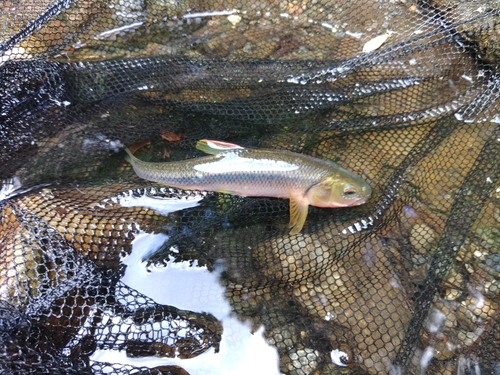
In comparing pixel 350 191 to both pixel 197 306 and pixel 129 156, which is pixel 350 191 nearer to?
pixel 197 306

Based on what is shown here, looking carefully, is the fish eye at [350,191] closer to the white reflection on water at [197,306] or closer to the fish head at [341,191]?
the fish head at [341,191]

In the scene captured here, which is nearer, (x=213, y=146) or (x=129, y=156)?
(x=213, y=146)

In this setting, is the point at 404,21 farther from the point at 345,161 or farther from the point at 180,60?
the point at 180,60

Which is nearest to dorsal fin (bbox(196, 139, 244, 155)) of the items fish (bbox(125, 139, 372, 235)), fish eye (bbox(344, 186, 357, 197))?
fish (bbox(125, 139, 372, 235))

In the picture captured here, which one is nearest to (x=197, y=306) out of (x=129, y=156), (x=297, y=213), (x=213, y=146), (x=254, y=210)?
(x=254, y=210)

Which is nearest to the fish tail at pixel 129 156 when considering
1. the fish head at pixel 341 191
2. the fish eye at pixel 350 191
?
the fish head at pixel 341 191

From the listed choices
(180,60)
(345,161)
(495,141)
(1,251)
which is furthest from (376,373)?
(180,60)
